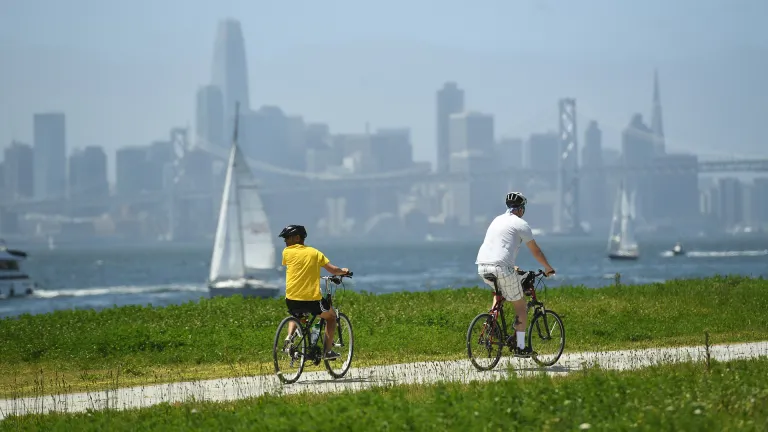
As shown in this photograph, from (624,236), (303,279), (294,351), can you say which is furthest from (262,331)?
(624,236)

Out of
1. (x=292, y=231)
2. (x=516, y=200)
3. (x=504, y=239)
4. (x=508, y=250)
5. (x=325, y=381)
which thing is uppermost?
(x=516, y=200)

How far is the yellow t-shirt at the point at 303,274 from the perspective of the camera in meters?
11.3

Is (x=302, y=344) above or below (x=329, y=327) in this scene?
below

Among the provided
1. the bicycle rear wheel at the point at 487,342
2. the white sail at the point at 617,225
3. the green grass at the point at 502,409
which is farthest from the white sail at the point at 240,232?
the white sail at the point at 617,225

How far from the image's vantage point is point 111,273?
407 ft

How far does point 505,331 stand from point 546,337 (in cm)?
57

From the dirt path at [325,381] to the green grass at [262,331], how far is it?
2.25 feet

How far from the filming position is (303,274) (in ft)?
37.0

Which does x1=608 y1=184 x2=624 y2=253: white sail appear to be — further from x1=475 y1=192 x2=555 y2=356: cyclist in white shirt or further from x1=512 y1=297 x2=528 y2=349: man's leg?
x1=475 y1=192 x2=555 y2=356: cyclist in white shirt

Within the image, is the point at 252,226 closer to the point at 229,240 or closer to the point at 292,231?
the point at 229,240

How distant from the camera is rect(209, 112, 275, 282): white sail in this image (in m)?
61.1

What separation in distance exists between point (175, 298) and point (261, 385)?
63.0 meters

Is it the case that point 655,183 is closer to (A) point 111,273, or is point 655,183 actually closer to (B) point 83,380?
(A) point 111,273

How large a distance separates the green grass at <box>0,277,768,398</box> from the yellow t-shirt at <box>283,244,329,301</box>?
174cm
